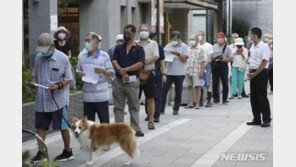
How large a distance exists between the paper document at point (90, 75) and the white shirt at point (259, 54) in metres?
4.20

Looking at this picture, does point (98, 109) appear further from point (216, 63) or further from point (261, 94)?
point (216, 63)

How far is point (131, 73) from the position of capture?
1030cm

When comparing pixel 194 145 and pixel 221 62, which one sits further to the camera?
pixel 221 62

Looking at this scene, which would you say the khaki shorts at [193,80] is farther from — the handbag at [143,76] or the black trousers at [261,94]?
the handbag at [143,76]

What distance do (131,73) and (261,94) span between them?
331 centimetres

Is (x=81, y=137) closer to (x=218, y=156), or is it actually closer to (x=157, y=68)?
(x=218, y=156)

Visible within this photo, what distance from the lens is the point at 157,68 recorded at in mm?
13453

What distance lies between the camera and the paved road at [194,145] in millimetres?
8484

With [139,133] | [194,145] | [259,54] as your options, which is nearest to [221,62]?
[259,54]

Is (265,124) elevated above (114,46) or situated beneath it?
situated beneath

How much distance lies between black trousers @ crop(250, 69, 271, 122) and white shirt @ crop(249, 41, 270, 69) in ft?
0.57

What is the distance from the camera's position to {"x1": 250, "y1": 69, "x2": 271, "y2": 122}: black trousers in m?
12.2

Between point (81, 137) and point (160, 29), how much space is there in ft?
31.9

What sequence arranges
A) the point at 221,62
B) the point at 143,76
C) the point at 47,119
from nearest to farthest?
the point at 47,119
the point at 143,76
the point at 221,62
